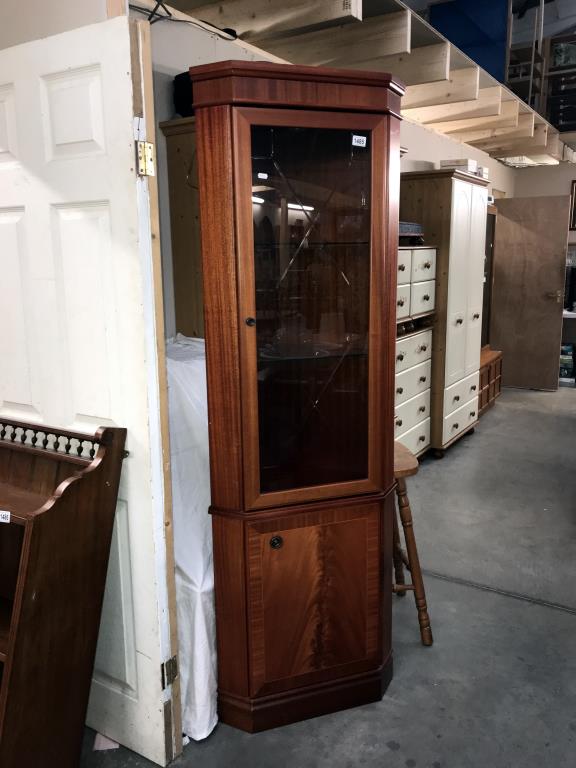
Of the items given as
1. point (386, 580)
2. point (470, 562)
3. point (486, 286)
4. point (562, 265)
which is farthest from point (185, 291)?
point (562, 265)

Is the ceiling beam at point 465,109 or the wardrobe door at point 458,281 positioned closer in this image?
the wardrobe door at point 458,281

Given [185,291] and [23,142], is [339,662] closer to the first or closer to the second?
[185,291]

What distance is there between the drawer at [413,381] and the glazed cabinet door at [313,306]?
6.20 feet

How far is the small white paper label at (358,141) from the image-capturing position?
5.77ft

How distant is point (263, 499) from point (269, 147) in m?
0.99

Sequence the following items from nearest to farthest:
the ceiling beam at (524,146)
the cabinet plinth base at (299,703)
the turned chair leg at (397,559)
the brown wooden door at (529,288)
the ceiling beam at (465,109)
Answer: the cabinet plinth base at (299,703), the turned chair leg at (397,559), the ceiling beam at (465,109), the ceiling beam at (524,146), the brown wooden door at (529,288)

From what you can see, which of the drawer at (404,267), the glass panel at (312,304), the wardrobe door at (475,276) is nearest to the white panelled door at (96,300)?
the glass panel at (312,304)

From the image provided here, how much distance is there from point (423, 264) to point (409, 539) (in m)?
2.17

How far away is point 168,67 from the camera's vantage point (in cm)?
265

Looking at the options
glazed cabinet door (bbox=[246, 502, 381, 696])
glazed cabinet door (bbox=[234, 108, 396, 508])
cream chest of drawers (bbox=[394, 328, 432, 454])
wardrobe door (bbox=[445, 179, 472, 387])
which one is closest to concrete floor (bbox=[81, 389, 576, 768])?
glazed cabinet door (bbox=[246, 502, 381, 696])

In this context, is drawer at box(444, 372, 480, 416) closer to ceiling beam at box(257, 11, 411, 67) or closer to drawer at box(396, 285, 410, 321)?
drawer at box(396, 285, 410, 321)

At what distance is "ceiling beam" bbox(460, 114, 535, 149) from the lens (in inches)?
211

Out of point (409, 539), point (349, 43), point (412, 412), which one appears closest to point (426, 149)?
point (349, 43)

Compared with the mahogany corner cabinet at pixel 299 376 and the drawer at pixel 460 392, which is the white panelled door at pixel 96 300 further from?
the drawer at pixel 460 392
